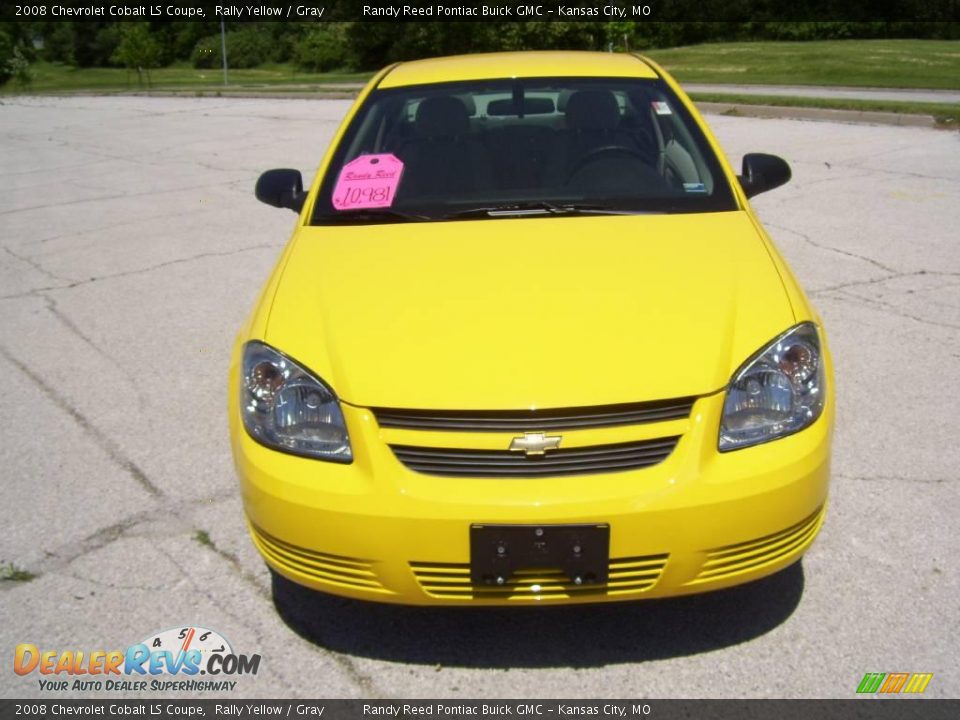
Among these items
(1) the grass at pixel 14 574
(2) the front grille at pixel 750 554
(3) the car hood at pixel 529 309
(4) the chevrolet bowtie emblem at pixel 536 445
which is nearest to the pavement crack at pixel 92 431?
(1) the grass at pixel 14 574

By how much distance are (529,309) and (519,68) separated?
5.86 feet

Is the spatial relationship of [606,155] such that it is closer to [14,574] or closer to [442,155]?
[442,155]

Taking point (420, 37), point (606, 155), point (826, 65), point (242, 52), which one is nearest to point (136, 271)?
point (606, 155)

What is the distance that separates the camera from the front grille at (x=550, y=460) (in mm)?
2271

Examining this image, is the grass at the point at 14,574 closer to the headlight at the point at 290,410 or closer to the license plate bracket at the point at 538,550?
the headlight at the point at 290,410

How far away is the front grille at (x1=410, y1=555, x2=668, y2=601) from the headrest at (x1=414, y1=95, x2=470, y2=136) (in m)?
2.02

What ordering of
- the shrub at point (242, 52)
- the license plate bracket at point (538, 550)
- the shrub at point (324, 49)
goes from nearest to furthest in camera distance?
the license plate bracket at point (538, 550) → the shrub at point (324, 49) → the shrub at point (242, 52)

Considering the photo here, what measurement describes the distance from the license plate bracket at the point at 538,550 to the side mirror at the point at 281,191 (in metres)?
2.14

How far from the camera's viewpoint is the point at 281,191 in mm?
3957

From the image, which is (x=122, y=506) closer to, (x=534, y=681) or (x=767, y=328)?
(x=534, y=681)

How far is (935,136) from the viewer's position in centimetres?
1161

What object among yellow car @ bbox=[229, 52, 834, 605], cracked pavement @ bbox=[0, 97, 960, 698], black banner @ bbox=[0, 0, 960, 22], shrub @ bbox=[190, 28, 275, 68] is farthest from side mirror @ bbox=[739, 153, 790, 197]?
shrub @ bbox=[190, 28, 275, 68]

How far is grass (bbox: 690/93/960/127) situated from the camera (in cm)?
1247
